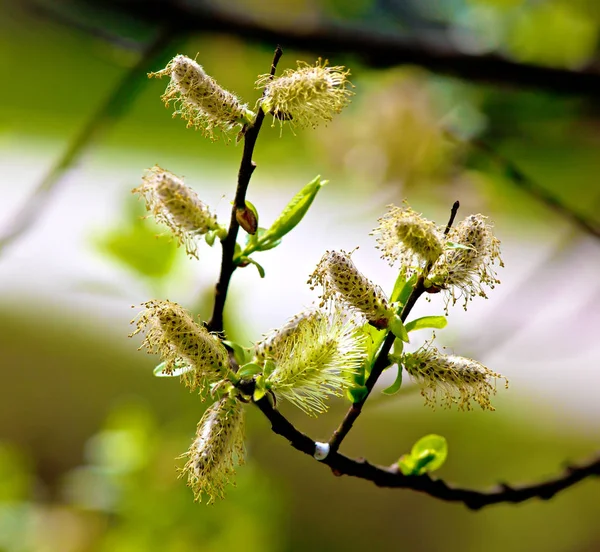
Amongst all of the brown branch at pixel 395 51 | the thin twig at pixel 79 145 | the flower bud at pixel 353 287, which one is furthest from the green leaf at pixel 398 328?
the brown branch at pixel 395 51

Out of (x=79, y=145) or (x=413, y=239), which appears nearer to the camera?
(x=413, y=239)

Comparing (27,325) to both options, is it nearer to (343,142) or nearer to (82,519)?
(82,519)

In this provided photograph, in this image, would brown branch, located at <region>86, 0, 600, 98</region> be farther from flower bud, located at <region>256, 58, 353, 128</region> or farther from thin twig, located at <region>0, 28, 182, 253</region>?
flower bud, located at <region>256, 58, 353, 128</region>

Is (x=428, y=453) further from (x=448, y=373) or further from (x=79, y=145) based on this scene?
(x=79, y=145)

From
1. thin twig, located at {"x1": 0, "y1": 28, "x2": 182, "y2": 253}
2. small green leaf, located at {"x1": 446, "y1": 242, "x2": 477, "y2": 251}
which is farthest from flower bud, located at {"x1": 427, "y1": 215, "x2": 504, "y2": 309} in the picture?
thin twig, located at {"x1": 0, "y1": 28, "x2": 182, "y2": 253}

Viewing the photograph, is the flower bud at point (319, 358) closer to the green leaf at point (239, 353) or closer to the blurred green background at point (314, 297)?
the green leaf at point (239, 353)

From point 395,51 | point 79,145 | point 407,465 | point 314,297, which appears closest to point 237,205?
point 407,465
